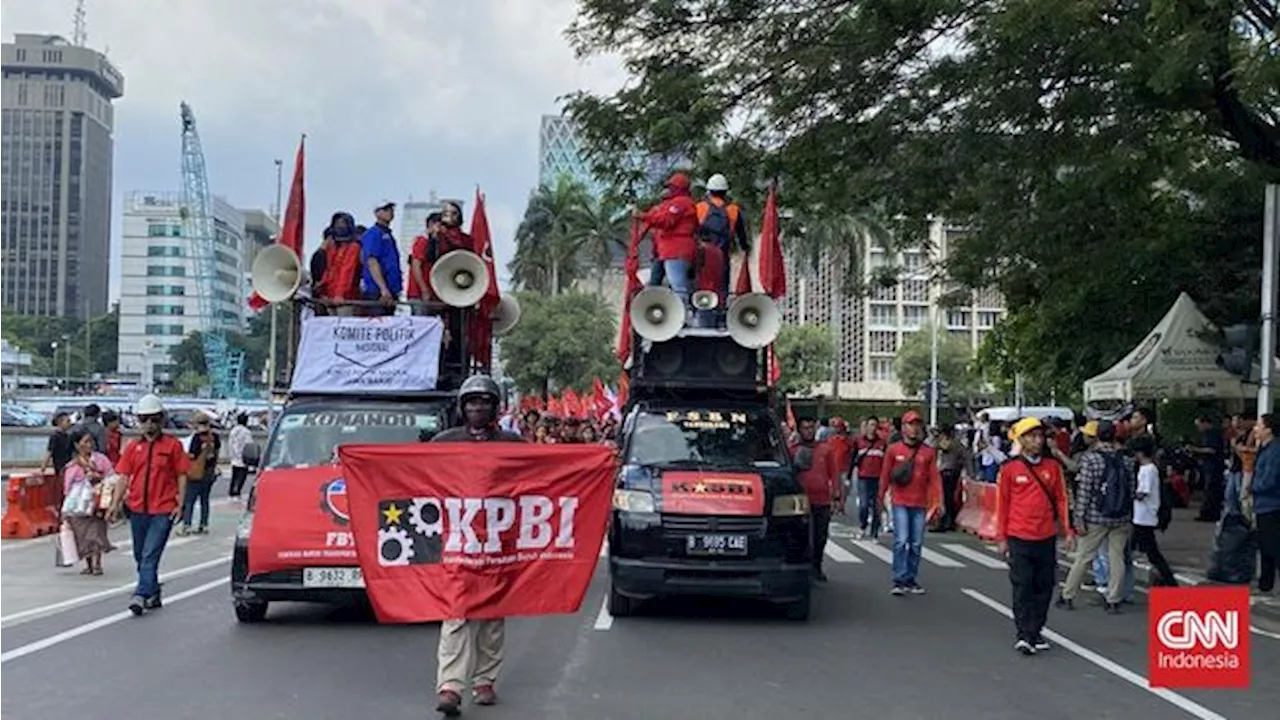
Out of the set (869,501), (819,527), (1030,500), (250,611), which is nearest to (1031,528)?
(1030,500)

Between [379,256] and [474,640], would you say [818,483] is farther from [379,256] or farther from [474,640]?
[474,640]

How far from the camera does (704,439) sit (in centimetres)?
1248

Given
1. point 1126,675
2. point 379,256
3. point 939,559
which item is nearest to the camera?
point 1126,675

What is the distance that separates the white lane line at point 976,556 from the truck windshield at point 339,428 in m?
8.04

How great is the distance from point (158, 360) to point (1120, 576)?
6157 inches

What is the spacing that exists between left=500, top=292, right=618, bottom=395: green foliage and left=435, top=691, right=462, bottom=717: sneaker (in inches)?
2233

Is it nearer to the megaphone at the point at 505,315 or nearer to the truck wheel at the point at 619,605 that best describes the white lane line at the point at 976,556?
the truck wheel at the point at 619,605

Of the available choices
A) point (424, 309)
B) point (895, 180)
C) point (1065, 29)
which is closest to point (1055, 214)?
point (895, 180)

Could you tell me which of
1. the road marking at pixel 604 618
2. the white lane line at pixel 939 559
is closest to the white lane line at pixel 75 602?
the road marking at pixel 604 618

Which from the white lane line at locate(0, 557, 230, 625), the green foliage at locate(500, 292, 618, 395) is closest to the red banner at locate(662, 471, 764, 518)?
the white lane line at locate(0, 557, 230, 625)

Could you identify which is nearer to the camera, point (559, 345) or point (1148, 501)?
point (1148, 501)

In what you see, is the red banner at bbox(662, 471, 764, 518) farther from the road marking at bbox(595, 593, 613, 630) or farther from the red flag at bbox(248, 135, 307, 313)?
the red flag at bbox(248, 135, 307, 313)

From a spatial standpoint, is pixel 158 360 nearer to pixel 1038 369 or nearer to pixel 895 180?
pixel 1038 369

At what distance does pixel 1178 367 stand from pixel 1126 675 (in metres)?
12.9
